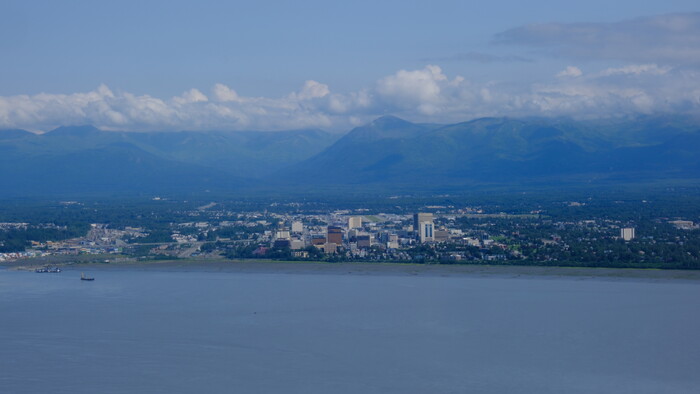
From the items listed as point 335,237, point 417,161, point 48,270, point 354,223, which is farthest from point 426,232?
point 417,161

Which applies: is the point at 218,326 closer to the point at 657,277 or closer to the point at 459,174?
the point at 657,277

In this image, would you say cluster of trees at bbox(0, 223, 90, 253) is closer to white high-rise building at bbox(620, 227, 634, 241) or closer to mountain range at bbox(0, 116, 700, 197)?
white high-rise building at bbox(620, 227, 634, 241)

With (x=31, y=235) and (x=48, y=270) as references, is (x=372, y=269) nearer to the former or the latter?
(x=48, y=270)

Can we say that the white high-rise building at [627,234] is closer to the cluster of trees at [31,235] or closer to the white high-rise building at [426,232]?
the white high-rise building at [426,232]

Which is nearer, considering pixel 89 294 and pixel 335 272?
pixel 89 294

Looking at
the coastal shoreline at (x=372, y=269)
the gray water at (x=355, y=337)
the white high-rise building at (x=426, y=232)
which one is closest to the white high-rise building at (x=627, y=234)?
the white high-rise building at (x=426, y=232)

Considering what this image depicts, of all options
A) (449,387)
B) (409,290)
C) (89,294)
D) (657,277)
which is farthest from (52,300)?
(657,277)

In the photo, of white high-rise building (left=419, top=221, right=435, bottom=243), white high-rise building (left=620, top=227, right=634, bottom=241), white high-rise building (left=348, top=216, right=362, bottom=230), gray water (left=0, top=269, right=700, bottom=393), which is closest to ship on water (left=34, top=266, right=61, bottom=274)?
gray water (left=0, top=269, right=700, bottom=393)
